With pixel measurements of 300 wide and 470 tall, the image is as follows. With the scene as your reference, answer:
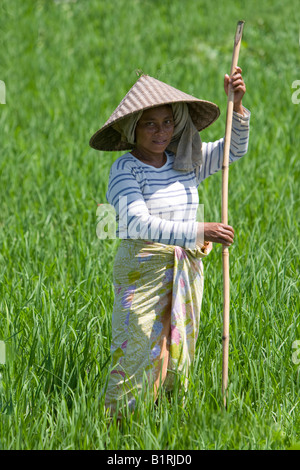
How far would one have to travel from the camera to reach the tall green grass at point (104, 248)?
222cm

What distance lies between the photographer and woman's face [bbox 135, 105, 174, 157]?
2.23 m

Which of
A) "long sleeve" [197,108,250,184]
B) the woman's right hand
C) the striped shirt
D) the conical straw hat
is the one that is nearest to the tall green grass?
the conical straw hat

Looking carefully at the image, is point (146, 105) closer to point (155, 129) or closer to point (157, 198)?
point (155, 129)

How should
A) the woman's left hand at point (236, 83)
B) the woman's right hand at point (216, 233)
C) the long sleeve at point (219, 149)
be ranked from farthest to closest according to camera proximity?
the long sleeve at point (219, 149) → the woman's left hand at point (236, 83) → the woman's right hand at point (216, 233)

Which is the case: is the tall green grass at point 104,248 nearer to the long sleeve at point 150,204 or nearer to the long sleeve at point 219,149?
the long sleeve at point 219,149

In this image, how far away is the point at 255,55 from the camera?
313 inches

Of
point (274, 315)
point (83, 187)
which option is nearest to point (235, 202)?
point (83, 187)

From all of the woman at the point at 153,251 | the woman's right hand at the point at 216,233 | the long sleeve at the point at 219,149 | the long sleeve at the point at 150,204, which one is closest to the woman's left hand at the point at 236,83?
the woman at the point at 153,251

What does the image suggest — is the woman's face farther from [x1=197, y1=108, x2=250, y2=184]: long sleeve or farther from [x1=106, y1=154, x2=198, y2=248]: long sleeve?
[x1=197, y1=108, x2=250, y2=184]: long sleeve

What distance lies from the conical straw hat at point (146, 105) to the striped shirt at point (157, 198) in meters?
0.11

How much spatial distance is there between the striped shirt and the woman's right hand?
0.02 metres

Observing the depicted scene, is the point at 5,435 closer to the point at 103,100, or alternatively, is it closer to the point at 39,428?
the point at 39,428

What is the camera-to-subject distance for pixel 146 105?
7.06ft
